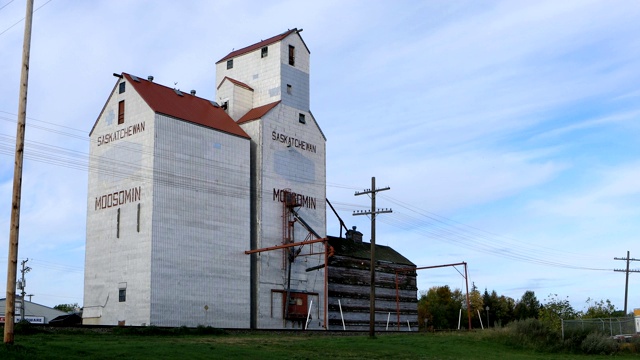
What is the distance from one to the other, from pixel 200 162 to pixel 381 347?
20.3 metres

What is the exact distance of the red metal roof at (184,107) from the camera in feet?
160

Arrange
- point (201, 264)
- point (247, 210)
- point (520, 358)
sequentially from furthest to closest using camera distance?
point (247, 210)
point (201, 264)
point (520, 358)

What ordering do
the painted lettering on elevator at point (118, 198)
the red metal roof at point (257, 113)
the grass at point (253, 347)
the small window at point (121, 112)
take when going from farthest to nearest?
1. the red metal roof at point (257, 113)
2. the small window at point (121, 112)
3. the painted lettering on elevator at point (118, 198)
4. the grass at point (253, 347)

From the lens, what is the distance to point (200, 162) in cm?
4872

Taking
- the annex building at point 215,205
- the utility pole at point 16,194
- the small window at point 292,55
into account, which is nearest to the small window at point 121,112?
the annex building at point 215,205

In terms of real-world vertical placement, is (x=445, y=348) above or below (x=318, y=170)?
below

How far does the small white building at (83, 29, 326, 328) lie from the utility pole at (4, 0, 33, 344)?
2324 centimetres

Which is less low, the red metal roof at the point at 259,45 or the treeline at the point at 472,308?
the red metal roof at the point at 259,45

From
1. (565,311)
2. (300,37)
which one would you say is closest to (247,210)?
(300,37)

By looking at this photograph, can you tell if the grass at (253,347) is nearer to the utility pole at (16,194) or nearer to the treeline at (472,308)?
the utility pole at (16,194)

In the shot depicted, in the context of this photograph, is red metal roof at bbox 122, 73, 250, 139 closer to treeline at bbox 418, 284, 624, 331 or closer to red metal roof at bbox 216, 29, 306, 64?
red metal roof at bbox 216, 29, 306, 64

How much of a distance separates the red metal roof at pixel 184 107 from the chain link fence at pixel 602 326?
1001 inches

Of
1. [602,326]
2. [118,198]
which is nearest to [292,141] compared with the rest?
[118,198]

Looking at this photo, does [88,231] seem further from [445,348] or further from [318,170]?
[445,348]
